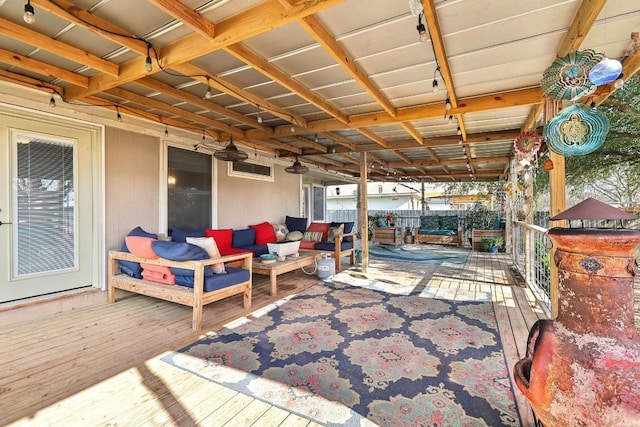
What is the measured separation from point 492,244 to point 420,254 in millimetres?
2424

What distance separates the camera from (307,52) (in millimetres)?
2588

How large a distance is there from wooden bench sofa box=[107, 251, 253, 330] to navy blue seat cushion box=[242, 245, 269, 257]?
1432 millimetres

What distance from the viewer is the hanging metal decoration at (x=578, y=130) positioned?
1.90 meters

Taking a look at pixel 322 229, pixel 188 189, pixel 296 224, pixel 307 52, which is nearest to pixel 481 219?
pixel 322 229

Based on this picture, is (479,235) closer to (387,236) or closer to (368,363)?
(387,236)

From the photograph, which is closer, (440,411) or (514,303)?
(440,411)

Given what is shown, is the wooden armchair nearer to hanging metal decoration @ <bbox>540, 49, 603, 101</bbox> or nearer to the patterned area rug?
the patterned area rug

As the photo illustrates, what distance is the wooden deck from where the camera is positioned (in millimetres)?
1762

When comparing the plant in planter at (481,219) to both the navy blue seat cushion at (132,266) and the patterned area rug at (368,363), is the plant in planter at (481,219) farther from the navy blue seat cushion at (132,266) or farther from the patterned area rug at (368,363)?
the navy blue seat cushion at (132,266)

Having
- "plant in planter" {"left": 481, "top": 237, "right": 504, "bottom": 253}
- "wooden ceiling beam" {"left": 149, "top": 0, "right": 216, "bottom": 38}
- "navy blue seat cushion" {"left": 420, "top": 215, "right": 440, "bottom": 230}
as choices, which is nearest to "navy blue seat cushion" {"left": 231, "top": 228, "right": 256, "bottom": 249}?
"wooden ceiling beam" {"left": 149, "top": 0, "right": 216, "bottom": 38}

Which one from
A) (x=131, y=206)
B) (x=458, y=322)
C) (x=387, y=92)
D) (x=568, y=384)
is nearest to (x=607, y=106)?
(x=387, y=92)

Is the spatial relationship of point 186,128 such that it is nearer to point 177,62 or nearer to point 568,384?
point 177,62

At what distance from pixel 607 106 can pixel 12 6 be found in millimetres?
6537

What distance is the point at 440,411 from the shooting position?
180 cm
